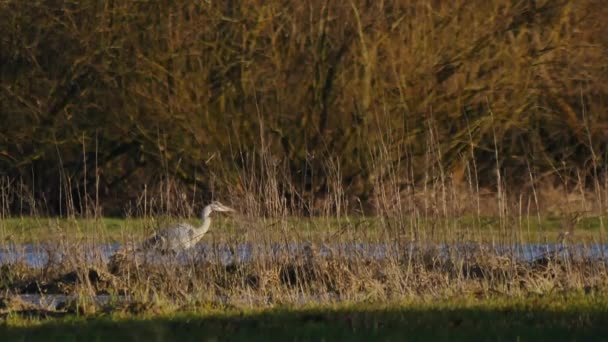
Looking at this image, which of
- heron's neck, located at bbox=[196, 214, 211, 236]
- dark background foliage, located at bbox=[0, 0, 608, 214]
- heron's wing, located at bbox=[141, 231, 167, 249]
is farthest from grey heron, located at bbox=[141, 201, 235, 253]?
dark background foliage, located at bbox=[0, 0, 608, 214]

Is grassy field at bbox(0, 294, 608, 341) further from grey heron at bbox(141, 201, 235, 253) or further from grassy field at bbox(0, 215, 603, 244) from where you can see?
grey heron at bbox(141, 201, 235, 253)

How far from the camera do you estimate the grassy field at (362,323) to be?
30.1ft

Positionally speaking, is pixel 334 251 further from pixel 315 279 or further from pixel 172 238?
pixel 172 238

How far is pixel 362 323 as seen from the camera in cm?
974

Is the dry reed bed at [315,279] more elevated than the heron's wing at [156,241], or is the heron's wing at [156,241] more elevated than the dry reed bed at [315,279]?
the heron's wing at [156,241]

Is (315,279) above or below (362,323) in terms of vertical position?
below

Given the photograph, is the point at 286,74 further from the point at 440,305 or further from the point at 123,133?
Answer: the point at 440,305

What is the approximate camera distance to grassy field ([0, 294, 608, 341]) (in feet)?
30.1

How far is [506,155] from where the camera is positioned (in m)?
26.7

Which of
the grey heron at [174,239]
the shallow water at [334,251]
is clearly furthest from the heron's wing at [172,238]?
the shallow water at [334,251]

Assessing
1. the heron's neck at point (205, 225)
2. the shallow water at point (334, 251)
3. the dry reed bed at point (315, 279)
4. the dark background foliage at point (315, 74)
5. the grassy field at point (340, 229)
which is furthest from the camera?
the dark background foliage at point (315, 74)

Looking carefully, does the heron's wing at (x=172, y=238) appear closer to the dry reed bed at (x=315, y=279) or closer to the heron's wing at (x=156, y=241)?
the heron's wing at (x=156, y=241)

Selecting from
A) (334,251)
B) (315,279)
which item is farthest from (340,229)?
(315,279)

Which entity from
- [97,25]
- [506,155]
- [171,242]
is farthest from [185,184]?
[171,242]
